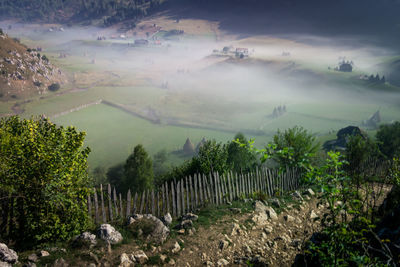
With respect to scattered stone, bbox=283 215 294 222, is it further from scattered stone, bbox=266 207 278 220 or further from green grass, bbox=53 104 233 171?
green grass, bbox=53 104 233 171

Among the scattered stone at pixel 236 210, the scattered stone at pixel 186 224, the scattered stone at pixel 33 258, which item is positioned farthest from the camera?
the scattered stone at pixel 236 210

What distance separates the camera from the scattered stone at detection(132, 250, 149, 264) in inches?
364

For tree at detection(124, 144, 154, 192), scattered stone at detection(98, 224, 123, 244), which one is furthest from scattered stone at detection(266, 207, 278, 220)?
tree at detection(124, 144, 154, 192)

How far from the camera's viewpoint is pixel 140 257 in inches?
366

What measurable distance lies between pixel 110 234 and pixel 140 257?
1569 mm

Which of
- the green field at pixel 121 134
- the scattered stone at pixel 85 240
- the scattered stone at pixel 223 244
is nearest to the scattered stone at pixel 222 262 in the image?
the scattered stone at pixel 223 244

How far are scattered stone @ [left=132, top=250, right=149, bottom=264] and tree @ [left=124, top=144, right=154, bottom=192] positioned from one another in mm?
39101

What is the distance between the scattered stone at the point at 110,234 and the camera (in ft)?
32.2

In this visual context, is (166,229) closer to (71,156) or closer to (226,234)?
(226,234)

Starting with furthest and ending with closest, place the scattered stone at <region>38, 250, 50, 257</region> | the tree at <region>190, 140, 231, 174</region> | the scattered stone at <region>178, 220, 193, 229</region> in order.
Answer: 1. the tree at <region>190, 140, 231, 174</region>
2. the scattered stone at <region>178, 220, 193, 229</region>
3. the scattered stone at <region>38, 250, 50, 257</region>

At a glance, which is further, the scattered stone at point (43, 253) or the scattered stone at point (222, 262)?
the scattered stone at point (222, 262)

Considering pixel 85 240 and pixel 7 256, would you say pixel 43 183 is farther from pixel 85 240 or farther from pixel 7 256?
pixel 85 240

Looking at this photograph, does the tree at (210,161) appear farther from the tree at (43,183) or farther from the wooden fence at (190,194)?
the tree at (43,183)

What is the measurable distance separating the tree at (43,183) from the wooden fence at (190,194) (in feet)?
4.06
